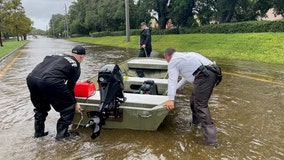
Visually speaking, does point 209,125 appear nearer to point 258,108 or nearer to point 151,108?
point 151,108

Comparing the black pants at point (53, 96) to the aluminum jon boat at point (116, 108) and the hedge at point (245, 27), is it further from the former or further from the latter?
the hedge at point (245, 27)

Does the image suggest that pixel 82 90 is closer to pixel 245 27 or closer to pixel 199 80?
pixel 199 80

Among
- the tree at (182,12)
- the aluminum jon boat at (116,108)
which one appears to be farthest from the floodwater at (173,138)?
the tree at (182,12)

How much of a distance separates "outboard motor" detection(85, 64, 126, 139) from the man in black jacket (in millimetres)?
372

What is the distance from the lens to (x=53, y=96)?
372 centimetres

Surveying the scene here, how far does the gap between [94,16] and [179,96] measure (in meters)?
49.4

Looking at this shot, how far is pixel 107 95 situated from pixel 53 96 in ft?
2.43

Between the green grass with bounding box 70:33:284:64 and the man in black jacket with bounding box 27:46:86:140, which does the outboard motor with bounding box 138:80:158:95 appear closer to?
the man in black jacket with bounding box 27:46:86:140

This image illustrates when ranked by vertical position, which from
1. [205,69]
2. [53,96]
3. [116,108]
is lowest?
[116,108]

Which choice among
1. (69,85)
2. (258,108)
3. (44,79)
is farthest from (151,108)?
(258,108)

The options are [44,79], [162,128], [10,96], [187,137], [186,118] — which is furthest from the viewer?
[10,96]

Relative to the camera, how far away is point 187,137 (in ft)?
14.0

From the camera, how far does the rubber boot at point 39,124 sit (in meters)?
4.14

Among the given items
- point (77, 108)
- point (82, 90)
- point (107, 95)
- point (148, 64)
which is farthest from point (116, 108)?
point (148, 64)
